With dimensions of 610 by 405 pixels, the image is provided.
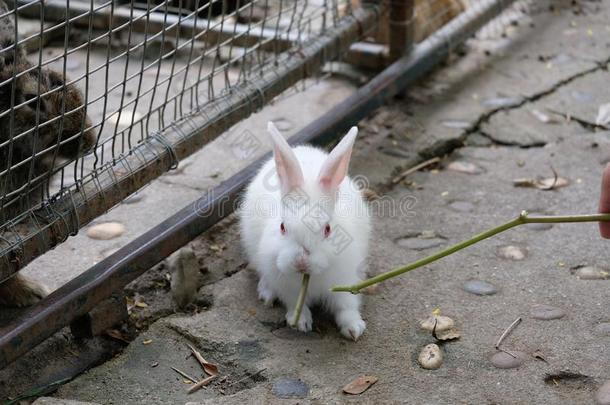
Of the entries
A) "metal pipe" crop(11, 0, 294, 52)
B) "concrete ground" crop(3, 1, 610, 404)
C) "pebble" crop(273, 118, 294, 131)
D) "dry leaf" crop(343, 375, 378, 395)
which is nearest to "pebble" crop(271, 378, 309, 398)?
"concrete ground" crop(3, 1, 610, 404)

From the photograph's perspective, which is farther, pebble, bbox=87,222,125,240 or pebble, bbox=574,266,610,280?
pebble, bbox=87,222,125,240

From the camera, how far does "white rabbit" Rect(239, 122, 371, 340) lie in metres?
2.33

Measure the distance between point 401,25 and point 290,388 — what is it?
2.11 meters

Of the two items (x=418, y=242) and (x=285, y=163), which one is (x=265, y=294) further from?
(x=418, y=242)

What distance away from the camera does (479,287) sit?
270 cm

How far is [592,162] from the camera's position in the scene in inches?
137

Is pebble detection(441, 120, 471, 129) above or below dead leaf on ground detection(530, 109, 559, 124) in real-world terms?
above

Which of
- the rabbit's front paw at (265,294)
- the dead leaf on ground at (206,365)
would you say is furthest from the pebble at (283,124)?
the dead leaf on ground at (206,365)

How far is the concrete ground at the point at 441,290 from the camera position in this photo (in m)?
2.28

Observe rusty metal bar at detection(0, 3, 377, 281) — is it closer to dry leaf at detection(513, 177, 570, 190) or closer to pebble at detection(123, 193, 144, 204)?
pebble at detection(123, 193, 144, 204)

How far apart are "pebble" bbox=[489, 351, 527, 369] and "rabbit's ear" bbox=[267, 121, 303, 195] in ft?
2.31

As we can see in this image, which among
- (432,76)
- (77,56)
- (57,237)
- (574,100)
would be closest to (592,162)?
(574,100)

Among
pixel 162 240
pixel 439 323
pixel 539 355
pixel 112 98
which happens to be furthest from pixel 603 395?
pixel 112 98

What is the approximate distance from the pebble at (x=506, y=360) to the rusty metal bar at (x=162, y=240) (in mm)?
952
